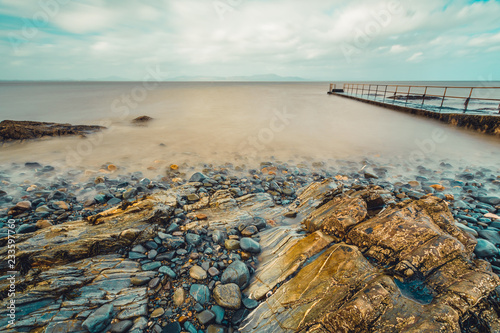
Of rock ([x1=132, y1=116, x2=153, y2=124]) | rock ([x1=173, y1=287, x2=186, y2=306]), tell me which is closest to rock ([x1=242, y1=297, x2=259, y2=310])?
rock ([x1=173, y1=287, x2=186, y2=306])

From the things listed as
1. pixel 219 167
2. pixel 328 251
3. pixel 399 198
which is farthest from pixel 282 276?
pixel 219 167

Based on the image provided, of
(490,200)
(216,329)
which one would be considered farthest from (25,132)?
(490,200)

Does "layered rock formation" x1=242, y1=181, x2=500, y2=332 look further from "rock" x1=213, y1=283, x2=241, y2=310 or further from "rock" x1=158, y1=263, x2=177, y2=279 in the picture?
"rock" x1=158, y1=263, x2=177, y2=279

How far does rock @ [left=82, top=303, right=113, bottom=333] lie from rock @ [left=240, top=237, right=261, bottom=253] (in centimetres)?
209

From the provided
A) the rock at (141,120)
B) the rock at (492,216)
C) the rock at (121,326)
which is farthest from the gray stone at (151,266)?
the rock at (141,120)

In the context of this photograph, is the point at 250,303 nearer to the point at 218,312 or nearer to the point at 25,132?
the point at 218,312

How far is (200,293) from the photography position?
3006 millimetres

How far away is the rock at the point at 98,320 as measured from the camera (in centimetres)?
250

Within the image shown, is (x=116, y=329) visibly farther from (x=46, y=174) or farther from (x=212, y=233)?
(x=46, y=174)

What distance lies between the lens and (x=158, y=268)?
3.40 metres

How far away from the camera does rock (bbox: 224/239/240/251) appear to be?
3.89 m

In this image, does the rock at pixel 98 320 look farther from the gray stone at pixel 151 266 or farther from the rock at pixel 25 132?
the rock at pixel 25 132

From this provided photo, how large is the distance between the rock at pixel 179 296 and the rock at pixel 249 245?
4.10 feet

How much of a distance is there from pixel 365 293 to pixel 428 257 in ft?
3.60
